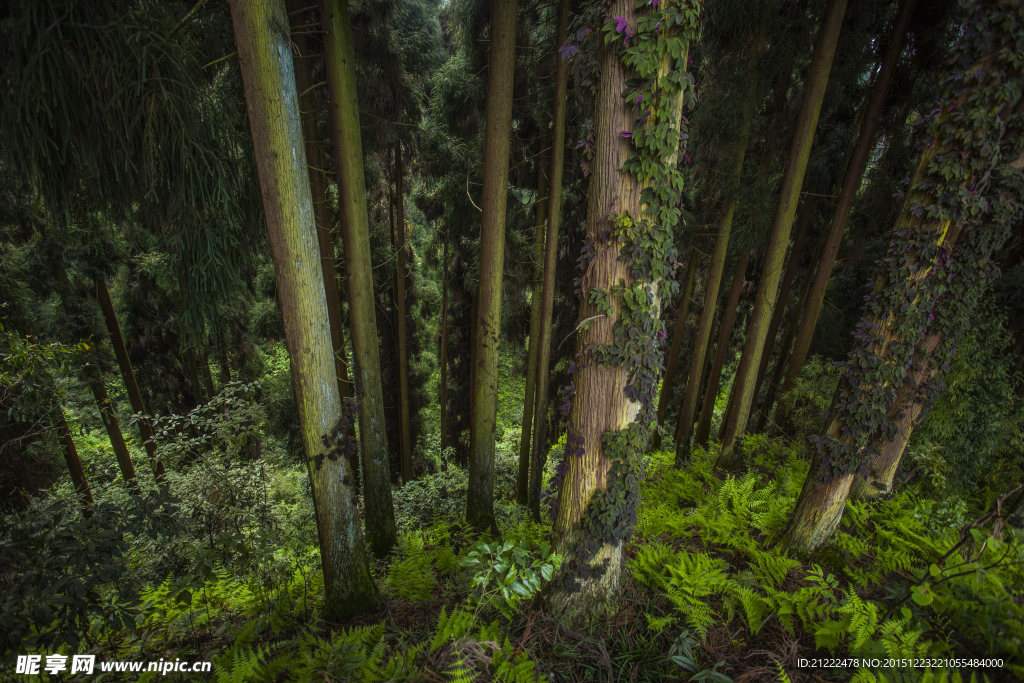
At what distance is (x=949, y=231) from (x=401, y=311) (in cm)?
945

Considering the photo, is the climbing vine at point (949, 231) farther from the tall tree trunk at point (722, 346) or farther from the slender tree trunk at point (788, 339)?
the slender tree trunk at point (788, 339)

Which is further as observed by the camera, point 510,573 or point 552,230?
point 552,230

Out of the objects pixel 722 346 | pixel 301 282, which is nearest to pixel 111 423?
pixel 301 282

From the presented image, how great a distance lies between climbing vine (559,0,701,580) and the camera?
2.61 metres

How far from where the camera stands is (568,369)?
Answer: 288 cm

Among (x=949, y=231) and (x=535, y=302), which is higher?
(x=949, y=231)

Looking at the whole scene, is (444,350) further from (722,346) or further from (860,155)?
(860,155)

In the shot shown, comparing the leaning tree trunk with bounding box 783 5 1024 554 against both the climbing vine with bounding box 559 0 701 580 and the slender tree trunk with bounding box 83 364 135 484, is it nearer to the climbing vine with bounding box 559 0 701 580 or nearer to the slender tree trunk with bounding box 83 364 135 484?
the climbing vine with bounding box 559 0 701 580

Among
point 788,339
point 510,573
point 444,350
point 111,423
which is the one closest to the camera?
point 510,573

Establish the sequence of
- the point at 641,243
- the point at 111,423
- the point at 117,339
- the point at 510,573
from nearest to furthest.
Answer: the point at 641,243, the point at 510,573, the point at 111,423, the point at 117,339

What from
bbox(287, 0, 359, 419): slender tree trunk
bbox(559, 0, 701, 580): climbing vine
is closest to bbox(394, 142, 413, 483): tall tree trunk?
bbox(287, 0, 359, 419): slender tree trunk

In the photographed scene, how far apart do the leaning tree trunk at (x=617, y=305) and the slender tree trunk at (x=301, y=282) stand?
2.05 metres

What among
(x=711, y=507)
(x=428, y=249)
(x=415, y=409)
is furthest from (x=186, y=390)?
(x=711, y=507)

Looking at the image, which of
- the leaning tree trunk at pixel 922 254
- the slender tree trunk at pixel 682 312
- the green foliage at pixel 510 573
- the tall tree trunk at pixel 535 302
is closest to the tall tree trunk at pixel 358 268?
the green foliage at pixel 510 573
